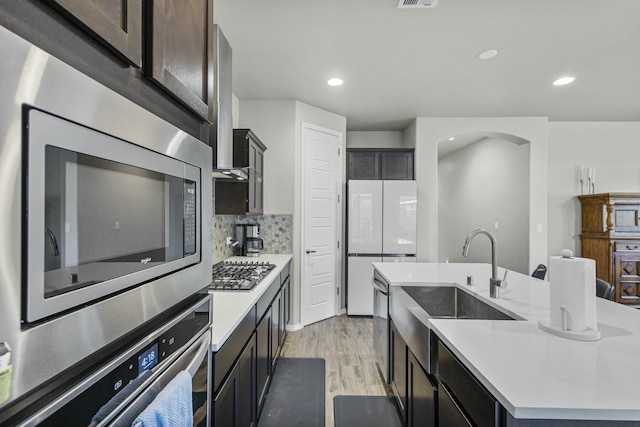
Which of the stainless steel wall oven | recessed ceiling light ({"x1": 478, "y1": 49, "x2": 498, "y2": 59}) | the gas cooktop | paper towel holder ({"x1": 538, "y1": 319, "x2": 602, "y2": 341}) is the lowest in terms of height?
the gas cooktop

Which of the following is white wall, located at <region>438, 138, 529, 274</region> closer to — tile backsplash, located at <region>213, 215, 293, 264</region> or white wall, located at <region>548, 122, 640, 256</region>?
white wall, located at <region>548, 122, 640, 256</region>

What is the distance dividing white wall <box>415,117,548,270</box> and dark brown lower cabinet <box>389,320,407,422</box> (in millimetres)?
2345

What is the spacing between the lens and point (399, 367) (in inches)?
82.8

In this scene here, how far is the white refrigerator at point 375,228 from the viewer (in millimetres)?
4312

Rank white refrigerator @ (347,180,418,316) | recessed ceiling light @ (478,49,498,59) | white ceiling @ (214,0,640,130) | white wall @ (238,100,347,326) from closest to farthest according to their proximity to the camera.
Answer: white ceiling @ (214,0,640,130), recessed ceiling light @ (478,49,498,59), white wall @ (238,100,347,326), white refrigerator @ (347,180,418,316)

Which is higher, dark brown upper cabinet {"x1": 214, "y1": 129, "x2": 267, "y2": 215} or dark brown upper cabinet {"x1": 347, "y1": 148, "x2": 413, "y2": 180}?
dark brown upper cabinet {"x1": 347, "y1": 148, "x2": 413, "y2": 180}

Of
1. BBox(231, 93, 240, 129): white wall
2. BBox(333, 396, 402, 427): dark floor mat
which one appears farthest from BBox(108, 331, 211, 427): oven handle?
BBox(231, 93, 240, 129): white wall

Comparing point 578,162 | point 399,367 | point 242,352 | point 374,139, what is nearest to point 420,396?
point 399,367

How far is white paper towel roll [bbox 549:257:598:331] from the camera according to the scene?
→ 3.62 ft

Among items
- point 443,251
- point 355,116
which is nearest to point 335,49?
point 355,116

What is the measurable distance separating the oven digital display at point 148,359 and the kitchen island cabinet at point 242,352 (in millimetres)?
482

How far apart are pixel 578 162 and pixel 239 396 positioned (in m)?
5.59

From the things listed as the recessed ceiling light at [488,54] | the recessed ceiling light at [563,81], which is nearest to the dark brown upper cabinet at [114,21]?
the recessed ceiling light at [488,54]

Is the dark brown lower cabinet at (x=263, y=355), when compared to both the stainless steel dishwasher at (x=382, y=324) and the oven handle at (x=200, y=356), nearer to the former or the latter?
the stainless steel dishwasher at (x=382, y=324)
